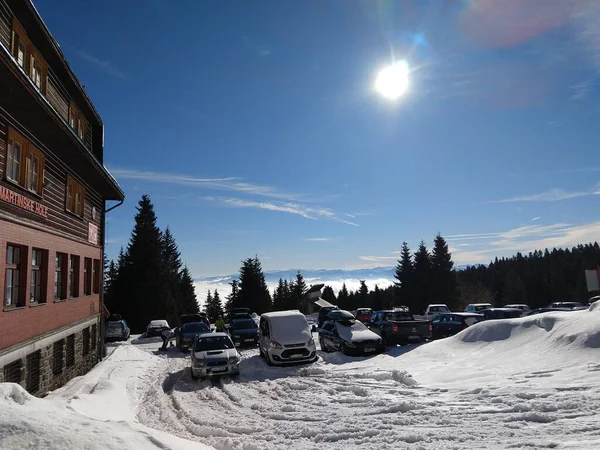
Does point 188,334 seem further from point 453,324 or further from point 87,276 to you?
point 453,324

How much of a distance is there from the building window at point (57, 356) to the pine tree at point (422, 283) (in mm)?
48787

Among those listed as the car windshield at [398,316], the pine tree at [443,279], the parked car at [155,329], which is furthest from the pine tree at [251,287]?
the car windshield at [398,316]

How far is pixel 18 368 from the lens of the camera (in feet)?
34.2

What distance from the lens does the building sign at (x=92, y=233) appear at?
17.9 metres

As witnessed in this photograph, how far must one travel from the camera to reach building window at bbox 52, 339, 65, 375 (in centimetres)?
1318

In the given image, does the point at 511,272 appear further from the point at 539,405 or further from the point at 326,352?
the point at 539,405

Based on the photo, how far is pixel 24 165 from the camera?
1105 cm

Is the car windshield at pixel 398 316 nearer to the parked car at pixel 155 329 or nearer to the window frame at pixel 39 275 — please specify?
the window frame at pixel 39 275

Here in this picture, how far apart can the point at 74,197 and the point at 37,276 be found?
4.40 metres

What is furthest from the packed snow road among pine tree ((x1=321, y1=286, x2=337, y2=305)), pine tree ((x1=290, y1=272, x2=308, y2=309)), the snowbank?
pine tree ((x1=321, y1=286, x2=337, y2=305))

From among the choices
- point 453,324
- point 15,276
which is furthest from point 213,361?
point 453,324

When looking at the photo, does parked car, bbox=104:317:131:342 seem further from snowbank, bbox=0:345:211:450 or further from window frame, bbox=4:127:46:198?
snowbank, bbox=0:345:211:450

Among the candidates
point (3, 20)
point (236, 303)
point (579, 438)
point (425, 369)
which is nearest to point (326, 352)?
point (425, 369)

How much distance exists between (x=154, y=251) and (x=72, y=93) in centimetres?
3206
